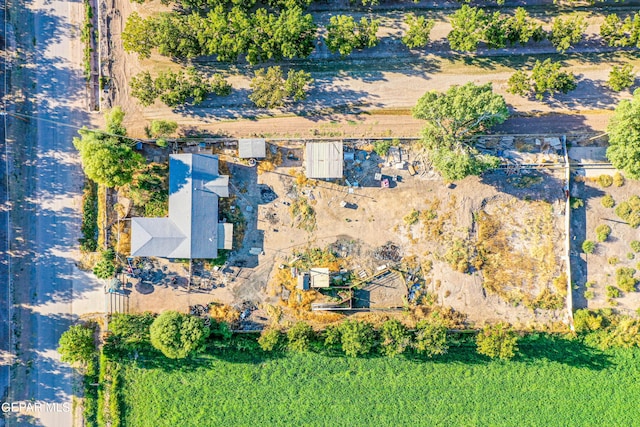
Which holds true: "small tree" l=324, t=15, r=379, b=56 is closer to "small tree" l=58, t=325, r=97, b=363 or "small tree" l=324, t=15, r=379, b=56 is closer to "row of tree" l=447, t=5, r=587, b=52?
"row of tree" l=447, t=5, r=587, b=52

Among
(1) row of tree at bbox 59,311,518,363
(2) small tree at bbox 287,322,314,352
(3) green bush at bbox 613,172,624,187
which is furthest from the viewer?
(3) green bush at bbox 613,172,624,187

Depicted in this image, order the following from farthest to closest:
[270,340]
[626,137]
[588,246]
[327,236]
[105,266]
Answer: [327,236]
[588,246]
[105,266]
[270,340]
[626,137]

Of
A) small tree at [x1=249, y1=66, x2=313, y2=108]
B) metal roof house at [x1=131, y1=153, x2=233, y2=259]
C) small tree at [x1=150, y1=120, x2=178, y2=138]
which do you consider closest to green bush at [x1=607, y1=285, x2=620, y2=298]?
small tree at [x1=249, y1=66, x2=313, y2=108]

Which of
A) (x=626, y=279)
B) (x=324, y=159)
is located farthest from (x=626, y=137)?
(x=324, y=159)

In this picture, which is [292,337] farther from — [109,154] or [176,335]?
[109,154]

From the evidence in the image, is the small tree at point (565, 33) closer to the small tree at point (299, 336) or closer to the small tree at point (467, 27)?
the small tree at point (467, 27)

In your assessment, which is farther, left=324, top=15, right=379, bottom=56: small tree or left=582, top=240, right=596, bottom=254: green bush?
left=582, top=240, right=596, bottom=254: green bush

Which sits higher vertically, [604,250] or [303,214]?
[303,214]
